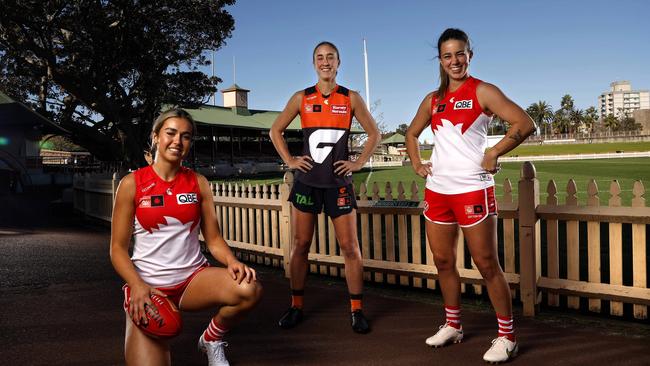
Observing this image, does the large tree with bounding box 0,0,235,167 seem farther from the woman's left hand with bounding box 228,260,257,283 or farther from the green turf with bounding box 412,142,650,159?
the green turf with bounding box 412,142,650,159

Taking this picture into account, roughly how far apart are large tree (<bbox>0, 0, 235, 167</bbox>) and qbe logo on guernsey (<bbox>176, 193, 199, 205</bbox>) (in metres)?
25.8

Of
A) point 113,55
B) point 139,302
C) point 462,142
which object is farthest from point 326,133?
point 113,55

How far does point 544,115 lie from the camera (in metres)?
163

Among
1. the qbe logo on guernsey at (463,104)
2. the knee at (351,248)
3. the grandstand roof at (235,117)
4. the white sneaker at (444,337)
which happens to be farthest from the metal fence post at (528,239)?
the grandstand roof at (235,117)

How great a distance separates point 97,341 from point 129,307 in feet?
5.81

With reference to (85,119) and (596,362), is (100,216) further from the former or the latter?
(85,119)

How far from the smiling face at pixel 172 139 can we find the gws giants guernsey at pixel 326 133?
1522 mm

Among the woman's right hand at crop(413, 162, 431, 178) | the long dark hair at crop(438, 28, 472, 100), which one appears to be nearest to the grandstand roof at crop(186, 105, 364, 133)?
the woman's right hand at crop(413, 162, 431, 178)

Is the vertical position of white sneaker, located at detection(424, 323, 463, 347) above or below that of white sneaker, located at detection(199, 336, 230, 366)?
below

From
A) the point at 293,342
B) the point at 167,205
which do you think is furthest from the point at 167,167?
the point at 293,342

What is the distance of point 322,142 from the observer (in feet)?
13.9

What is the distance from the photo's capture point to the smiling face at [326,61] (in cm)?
418

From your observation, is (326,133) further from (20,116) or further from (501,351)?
(20,116)

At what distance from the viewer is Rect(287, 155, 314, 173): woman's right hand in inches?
166
